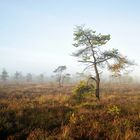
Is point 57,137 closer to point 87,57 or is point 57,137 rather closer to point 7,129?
point 7,129

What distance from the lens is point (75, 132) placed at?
287 inches

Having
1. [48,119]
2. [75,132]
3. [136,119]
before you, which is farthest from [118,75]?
[75,132]

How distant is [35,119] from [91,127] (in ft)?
8.76

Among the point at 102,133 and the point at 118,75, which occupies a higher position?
the point at 118,75

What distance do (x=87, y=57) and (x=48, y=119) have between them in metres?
10.4

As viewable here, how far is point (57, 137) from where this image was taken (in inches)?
260

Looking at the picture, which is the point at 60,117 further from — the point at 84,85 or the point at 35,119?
the point at 84,85

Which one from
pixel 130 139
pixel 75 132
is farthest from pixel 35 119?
pixel 130 139

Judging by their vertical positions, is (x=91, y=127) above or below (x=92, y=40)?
below

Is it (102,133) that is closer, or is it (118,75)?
(102,133)

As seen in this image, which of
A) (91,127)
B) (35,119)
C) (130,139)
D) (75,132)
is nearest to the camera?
(130,139)

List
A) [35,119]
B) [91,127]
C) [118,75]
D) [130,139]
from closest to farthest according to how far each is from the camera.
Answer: [130,139] < [91,127] < [35,119] < [118,75]

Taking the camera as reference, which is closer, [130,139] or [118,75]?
[130,139]

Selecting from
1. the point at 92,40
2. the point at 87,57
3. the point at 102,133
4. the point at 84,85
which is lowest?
the point at 102,133
